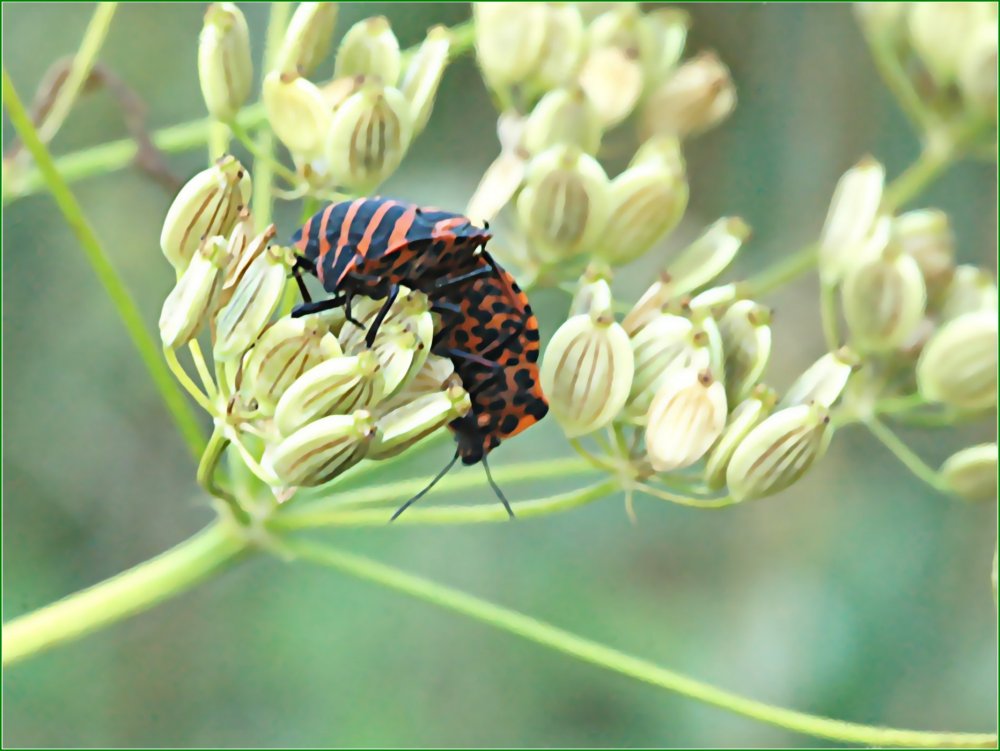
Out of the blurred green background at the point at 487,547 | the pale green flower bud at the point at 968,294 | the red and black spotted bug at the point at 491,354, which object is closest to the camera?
the red and black spotted bug at the point at 491,354

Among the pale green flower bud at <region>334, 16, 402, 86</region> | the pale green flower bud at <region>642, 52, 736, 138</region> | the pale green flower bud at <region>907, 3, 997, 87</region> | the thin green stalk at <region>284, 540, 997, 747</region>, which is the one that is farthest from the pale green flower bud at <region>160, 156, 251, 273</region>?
the pale green flower bud at <region>907, 3, 997, 87</region>

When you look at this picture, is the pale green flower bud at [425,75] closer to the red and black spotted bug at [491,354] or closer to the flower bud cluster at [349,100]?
the flower bud cluster at [349,100]

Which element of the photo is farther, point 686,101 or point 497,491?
point 686,101

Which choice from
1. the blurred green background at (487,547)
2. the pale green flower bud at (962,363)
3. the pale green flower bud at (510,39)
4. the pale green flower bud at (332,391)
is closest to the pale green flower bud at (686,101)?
the pale green flower bud at (510,39)

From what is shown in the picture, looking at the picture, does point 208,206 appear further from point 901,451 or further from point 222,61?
point 901,451

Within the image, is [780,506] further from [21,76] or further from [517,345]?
[21,76]

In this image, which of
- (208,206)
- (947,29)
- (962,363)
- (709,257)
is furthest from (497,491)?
(947,29)

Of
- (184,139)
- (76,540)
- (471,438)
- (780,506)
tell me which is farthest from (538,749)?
(184,139)
